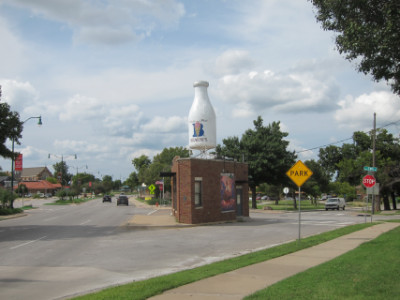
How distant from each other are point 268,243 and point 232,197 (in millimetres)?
11479

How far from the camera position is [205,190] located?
80.6ft

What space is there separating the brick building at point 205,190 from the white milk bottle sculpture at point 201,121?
1775 millimetres

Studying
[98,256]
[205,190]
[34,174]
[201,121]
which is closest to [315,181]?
[201,121]

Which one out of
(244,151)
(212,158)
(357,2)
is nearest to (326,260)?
(357,2)

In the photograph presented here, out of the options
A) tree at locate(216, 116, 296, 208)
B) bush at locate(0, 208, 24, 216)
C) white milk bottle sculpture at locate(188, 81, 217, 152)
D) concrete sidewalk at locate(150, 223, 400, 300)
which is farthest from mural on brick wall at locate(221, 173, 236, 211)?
bush at locate(0, 208, 24, 216)

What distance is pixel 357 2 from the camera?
992cm

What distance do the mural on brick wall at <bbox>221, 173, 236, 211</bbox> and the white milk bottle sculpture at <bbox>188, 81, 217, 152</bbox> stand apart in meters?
2.37

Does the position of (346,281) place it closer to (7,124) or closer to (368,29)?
(368,29)

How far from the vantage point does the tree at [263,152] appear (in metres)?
43.8

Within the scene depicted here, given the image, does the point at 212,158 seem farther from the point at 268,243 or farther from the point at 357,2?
the point at 357,2

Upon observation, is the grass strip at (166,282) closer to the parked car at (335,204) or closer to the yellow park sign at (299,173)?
the yellow park sign at (299,173)

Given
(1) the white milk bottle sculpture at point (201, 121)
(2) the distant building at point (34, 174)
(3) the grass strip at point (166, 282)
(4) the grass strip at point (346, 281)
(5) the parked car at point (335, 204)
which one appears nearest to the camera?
(4) the grass strip at point (346, 281)

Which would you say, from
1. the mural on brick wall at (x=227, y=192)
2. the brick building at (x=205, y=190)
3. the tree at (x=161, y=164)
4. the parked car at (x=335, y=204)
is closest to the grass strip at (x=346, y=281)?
the brick building at (x=205, y=190)

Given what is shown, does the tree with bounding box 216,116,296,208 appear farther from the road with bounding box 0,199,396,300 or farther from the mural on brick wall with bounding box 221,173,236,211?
the road with bounding box 0,199,396,300
